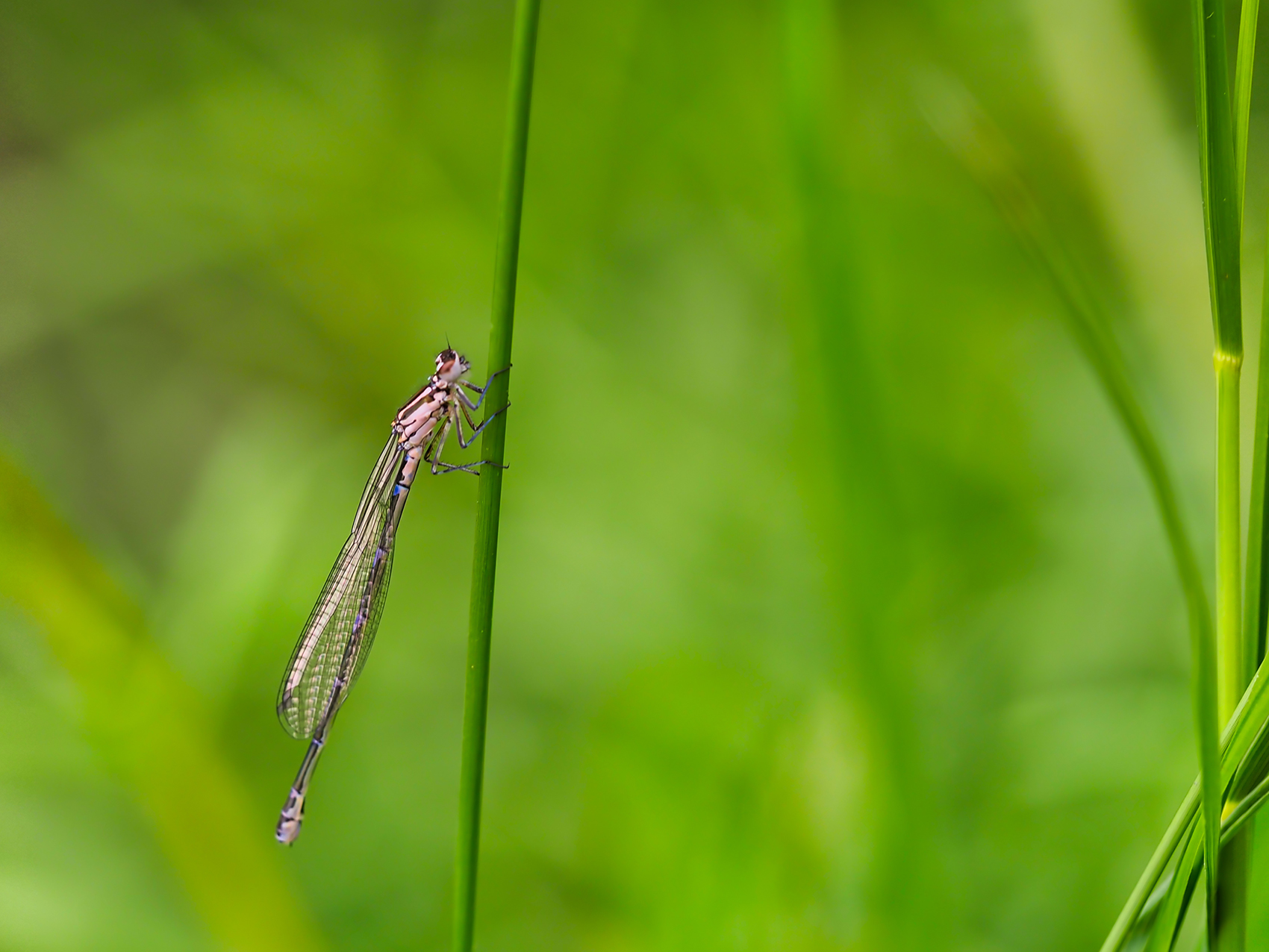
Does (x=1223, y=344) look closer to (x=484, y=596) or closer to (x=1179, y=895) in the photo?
(x=1179, y=895)

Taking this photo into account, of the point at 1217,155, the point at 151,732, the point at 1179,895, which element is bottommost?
the point at 1179,895

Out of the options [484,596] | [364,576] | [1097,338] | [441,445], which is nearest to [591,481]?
[441,445]

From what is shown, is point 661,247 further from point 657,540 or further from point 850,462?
point 850,462

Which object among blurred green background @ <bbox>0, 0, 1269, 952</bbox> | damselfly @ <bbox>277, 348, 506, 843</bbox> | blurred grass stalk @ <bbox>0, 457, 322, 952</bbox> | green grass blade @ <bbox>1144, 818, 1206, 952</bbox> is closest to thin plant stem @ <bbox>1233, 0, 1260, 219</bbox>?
blurred green background @ <bbox>0, 0, 1269, 952</bbox>

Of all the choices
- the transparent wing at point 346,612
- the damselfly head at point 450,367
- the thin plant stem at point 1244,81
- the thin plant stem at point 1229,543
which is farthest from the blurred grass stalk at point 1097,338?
the transparent wing at point 346,612

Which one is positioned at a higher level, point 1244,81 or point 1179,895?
point 1244,81

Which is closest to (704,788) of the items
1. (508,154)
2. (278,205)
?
(508,154)
